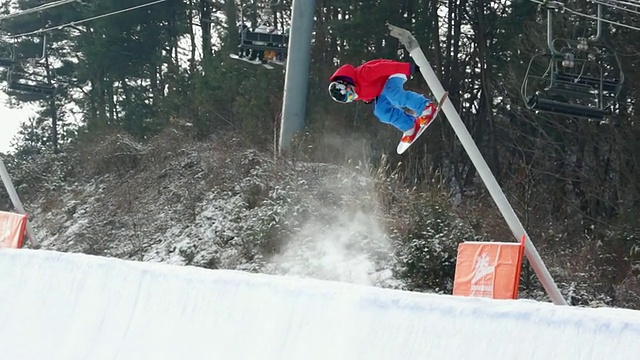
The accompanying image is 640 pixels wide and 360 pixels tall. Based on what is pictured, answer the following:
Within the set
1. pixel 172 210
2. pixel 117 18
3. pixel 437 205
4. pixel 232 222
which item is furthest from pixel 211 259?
pixel 117 18

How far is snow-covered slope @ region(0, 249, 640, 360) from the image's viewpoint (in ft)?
15.4

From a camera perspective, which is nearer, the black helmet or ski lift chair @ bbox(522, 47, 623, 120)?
the black helmet

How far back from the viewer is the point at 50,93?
24312 millimetres

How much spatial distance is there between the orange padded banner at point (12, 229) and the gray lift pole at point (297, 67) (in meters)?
8.71

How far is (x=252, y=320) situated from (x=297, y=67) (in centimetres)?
1566

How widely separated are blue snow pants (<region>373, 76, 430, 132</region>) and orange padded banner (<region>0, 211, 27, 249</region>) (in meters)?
6.58

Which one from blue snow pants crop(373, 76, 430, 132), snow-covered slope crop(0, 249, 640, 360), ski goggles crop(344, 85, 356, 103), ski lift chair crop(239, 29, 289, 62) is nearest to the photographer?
snow-covered slope crop(0, 249, 640, 360)

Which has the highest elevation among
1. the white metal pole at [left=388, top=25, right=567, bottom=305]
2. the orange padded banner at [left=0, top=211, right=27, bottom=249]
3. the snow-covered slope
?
the white metal pole at [left=388, top=25, right=567, bottom=305]

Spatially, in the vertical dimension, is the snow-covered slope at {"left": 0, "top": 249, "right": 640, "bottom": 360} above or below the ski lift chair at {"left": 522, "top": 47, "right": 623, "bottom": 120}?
below

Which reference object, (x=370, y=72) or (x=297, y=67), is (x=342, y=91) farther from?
(x=297, y=67)

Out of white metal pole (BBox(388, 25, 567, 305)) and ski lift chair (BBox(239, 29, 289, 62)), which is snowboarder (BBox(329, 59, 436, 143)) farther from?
ski lift chair (BBox(239, 29, 289, 62))

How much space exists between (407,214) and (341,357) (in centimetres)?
1112

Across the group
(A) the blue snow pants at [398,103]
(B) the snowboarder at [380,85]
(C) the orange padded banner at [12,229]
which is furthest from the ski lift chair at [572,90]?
(C) the orange padded banner at [12,229]

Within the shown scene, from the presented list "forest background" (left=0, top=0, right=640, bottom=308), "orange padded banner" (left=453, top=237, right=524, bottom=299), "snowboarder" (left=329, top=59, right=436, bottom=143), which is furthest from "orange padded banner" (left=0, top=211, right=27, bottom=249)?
"orange padded banner" (left=453, top=237, right=524, bottom=299)
